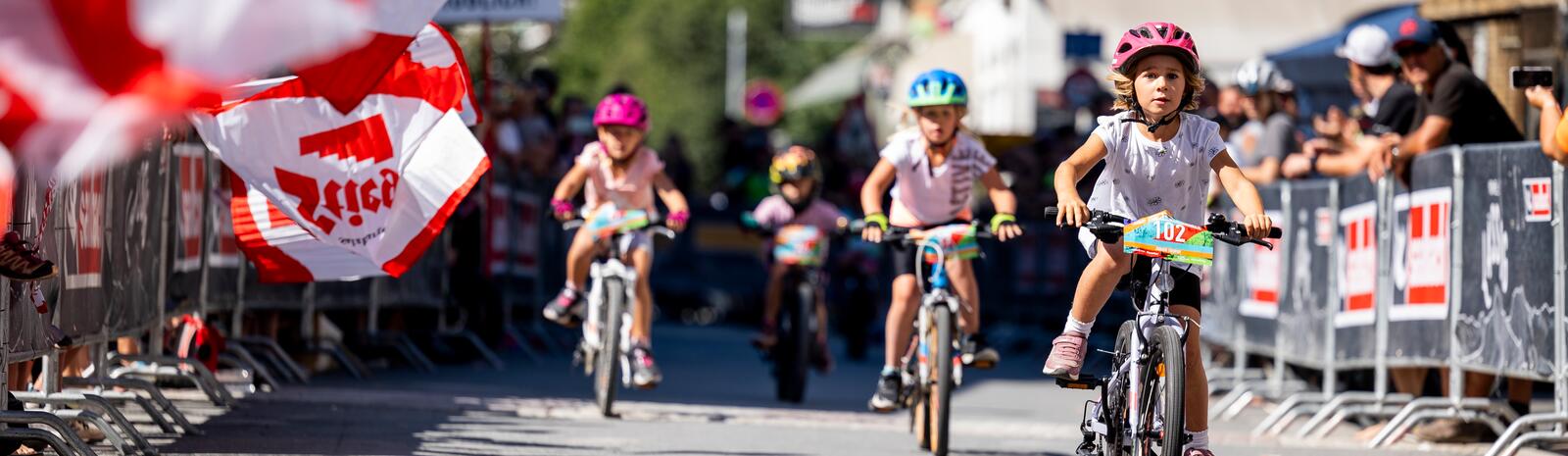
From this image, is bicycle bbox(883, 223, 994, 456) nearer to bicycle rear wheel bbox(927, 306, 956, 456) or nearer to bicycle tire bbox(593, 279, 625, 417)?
bicycle rear wheel bbox(927, 306, 956, 456)

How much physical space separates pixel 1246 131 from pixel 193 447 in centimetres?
927

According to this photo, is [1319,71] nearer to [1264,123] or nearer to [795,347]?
[1264,123]

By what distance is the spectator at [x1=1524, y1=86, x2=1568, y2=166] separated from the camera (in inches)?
384

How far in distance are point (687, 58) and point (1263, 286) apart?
87983 mm

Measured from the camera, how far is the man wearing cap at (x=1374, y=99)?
12.8 metres

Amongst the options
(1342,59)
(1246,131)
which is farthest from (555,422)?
(1342,59)

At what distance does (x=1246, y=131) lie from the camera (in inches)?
659

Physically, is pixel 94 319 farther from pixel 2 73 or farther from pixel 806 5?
pixel 806 5

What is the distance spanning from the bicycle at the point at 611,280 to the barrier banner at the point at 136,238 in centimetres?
234

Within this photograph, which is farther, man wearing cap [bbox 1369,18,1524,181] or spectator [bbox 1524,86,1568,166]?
man wearing cap [bbox 1369,18,1524,181]

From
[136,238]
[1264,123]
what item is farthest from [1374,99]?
[136,238]

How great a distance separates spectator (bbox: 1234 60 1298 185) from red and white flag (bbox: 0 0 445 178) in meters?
12.0

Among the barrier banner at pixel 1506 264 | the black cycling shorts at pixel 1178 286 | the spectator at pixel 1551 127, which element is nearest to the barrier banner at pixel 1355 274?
the barrier banner at pixel 1506 264

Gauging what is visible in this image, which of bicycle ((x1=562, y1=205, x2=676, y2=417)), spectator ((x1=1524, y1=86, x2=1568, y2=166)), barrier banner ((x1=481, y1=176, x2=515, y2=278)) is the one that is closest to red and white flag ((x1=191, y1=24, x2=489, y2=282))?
bicycle ((x1=562, y1=205, x2=676, y2=417))
